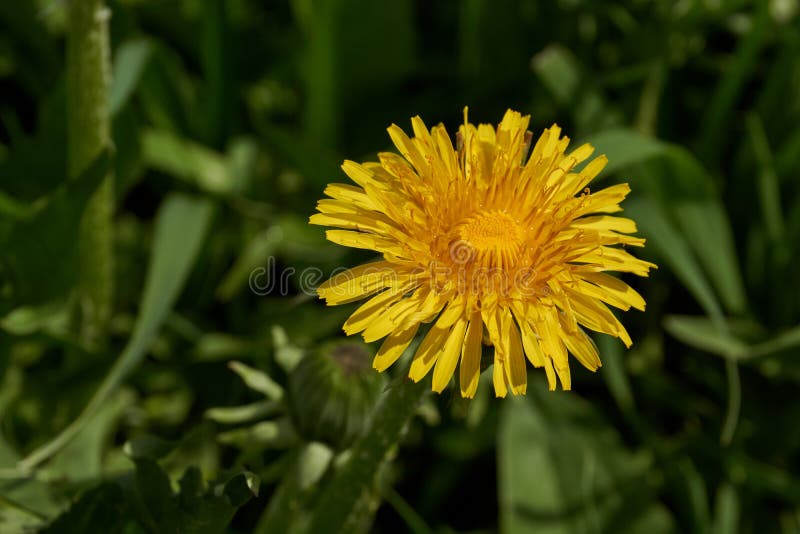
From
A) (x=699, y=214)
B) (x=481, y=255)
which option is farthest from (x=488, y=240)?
(x=699, y=214)

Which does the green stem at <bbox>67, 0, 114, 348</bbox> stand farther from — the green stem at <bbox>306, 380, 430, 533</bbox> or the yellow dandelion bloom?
the green stem at <bbox>306, 380, 430, 533</bbox>

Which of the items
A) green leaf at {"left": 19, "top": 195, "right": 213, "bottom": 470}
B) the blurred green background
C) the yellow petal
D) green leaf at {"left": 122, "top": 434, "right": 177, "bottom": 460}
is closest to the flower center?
the yellow petal

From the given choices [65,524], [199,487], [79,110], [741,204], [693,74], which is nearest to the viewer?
[199,487]

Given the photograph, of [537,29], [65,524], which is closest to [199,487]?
[65,524]

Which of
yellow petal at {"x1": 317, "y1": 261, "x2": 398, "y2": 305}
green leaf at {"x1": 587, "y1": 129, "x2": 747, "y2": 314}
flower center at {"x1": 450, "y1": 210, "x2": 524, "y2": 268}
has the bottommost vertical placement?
yellow petal at {"x1": 317, "y1": 261, "x2": 398, "y2": 305}

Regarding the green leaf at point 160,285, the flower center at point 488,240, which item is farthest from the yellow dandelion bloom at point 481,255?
the green leaf at point 160,285

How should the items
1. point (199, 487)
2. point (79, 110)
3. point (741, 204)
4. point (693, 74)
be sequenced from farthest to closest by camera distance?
1. point (693, 74)
2. point (741, 204)
3. point (79, 110)
4. point (199, 487)

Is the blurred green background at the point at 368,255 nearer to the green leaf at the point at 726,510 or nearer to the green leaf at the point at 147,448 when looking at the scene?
the green leaf at the point at 726,510

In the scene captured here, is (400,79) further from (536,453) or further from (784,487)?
(784,487)
